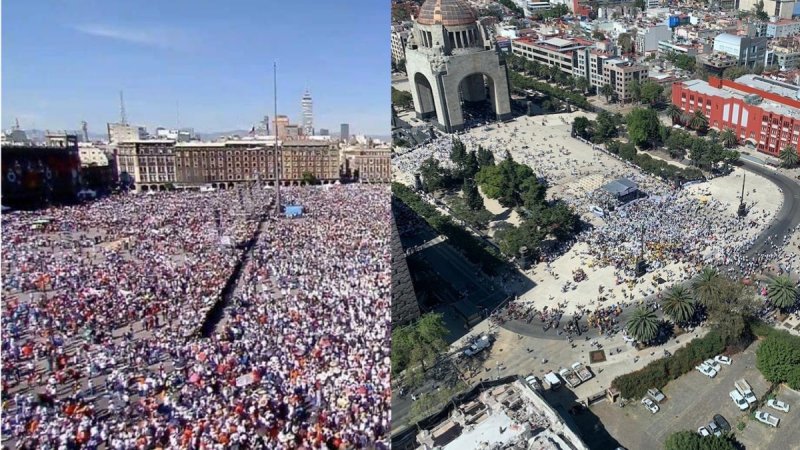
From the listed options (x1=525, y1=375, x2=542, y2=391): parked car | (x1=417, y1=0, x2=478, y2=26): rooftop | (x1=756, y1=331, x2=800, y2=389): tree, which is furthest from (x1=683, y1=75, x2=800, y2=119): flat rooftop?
(x1=525, y1=375, x2=542, y2=391): parked car

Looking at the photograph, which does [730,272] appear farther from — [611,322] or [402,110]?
[402,110]

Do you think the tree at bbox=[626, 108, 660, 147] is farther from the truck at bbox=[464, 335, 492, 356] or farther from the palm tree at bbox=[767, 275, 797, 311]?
the truck at bbox=[464, 335, 492, 356]

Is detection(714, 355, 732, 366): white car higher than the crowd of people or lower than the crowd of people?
lower

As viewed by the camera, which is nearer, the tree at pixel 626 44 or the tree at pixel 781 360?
the tree at pixel 781 360

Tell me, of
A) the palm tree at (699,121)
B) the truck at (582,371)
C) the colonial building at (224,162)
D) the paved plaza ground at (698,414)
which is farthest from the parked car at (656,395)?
the palm tree at (699,121)

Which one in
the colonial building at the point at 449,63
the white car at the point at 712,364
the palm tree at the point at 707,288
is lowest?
the white car at the point at 712,364

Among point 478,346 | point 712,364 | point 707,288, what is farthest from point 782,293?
point 478,346

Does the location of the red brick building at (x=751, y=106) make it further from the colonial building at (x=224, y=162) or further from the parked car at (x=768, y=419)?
the colonial building at (x=224, y=162)

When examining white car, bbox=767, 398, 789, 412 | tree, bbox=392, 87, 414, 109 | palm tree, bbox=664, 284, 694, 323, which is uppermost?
tree, bbox=392, 87, 414, 109
